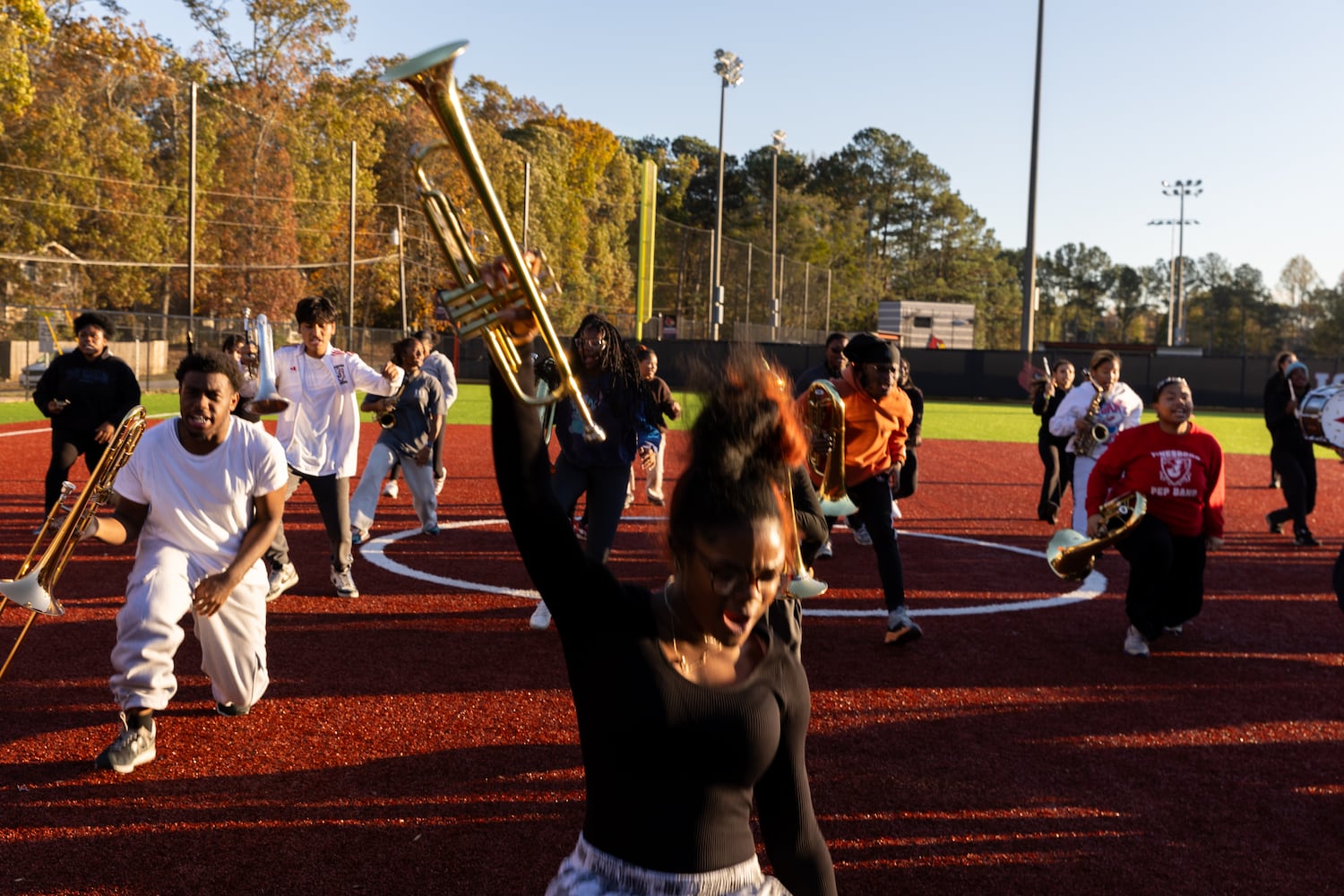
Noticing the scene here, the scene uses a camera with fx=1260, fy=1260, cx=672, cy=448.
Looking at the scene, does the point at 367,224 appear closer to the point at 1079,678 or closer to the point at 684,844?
the point at 1079,678

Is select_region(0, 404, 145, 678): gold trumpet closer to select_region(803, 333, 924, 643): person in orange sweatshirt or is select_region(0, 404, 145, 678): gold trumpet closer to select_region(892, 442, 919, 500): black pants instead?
select_region(803, 333, 924, 643): person in orange sweatshirt

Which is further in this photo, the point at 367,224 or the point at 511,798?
the point at 367,224

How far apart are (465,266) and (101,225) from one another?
1798 inches

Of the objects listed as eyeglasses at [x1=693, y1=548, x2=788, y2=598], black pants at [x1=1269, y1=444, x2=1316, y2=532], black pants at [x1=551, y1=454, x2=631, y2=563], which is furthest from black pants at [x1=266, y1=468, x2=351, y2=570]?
black pants at [x1=1269, y1=444, x2=1316, y2=532]

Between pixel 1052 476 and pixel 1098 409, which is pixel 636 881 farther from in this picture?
pixel 1052 476

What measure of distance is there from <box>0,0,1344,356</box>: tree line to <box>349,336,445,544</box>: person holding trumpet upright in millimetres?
4875

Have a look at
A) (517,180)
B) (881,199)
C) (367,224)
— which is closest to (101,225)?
(367,224)

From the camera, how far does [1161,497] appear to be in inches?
298

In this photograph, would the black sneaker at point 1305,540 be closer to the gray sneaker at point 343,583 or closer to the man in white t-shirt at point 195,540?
the gray sneaker at point 343,583

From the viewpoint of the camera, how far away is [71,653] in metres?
6.81

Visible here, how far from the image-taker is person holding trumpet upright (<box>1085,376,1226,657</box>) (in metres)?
7.51

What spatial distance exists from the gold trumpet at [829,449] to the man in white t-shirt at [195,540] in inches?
109

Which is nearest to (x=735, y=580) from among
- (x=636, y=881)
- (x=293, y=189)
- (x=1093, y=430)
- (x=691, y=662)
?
(x=691, y=662)

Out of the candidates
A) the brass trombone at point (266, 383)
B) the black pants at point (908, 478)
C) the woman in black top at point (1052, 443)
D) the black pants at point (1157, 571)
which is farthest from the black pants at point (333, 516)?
the woman in black top at point (1052, 443)
